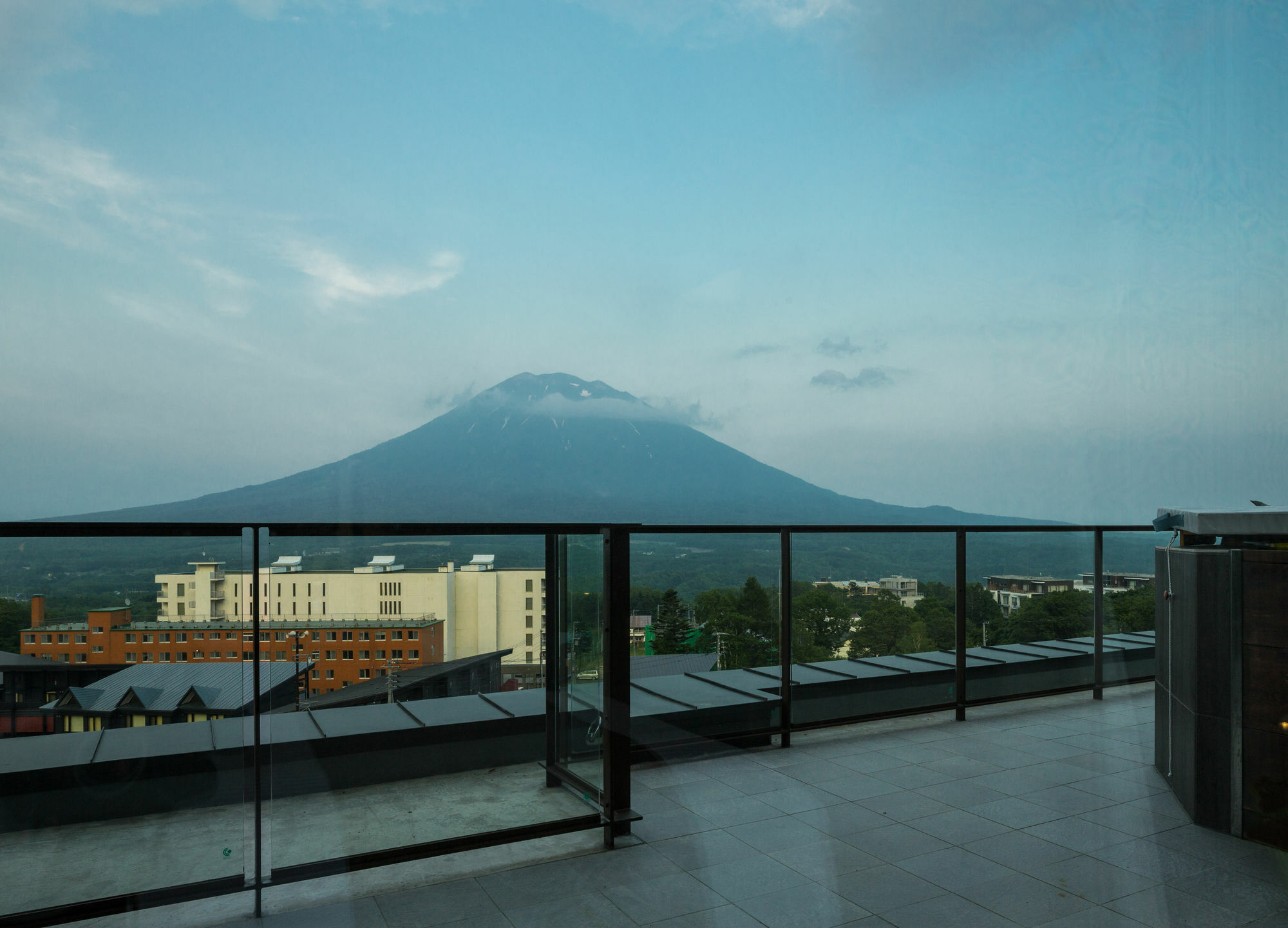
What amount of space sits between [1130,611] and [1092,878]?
116 inches

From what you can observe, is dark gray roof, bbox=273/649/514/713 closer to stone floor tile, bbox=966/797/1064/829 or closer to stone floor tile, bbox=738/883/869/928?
stone floor tile, bbox=738/883/869/928

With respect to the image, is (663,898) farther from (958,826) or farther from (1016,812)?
(1016,812)

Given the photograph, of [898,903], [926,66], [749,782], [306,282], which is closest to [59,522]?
[898,903]

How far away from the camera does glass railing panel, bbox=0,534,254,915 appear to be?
6.73ft

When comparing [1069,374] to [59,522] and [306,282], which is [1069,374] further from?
[306,282]

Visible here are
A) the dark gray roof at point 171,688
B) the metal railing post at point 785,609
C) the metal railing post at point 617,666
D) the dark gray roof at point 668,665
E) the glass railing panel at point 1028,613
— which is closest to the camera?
the dark gray roof at point 171,688

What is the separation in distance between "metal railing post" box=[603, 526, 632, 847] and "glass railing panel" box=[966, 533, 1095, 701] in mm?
2743

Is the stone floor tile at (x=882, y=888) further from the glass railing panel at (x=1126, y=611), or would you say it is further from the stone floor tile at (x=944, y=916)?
the glass railing panel at (x=1126, y=611)

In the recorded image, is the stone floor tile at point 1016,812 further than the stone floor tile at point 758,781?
No

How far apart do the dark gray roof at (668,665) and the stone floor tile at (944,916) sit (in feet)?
4.40

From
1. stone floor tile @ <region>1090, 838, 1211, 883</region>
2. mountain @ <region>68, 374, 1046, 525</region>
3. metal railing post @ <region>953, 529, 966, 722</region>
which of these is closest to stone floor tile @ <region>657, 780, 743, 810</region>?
stone floor tile @ <region>1090, 838, 1211, 883</region>

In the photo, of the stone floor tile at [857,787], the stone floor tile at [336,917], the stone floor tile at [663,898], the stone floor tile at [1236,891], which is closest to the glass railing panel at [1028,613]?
the stone floor tile at [857,787]

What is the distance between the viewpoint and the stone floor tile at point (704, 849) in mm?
2717

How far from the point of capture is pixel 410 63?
137 ft
